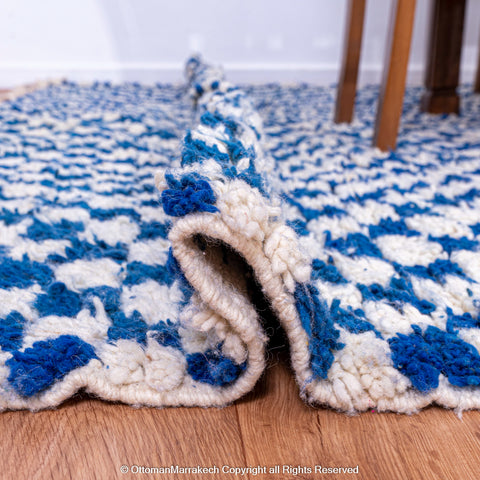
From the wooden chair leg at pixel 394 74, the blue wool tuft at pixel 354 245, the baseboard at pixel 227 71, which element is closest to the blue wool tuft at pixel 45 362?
the blue wool tuft at pixel 354 245

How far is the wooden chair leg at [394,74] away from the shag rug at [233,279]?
0.38 ft

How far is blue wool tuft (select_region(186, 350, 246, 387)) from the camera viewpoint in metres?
0.36

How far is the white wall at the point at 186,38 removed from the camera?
212 centimetres

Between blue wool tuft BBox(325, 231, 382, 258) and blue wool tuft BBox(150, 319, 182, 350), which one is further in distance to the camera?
blue wool tuft BBox(325, 231, 382, 258)

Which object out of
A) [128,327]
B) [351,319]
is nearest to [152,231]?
[128,327]

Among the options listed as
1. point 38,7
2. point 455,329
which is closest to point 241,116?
point 455,329

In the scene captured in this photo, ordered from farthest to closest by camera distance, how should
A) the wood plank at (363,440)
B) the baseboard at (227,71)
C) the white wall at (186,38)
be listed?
the baseboard at (227,71) → the white wall at (186,38) → the wood plank at (363,440)

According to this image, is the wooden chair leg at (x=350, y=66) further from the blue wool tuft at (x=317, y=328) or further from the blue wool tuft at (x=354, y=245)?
the blue wool tuft at (x=317, y=328)

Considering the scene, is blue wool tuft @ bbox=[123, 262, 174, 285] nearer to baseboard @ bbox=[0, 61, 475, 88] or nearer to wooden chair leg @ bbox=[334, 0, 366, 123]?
wooden chair leg @ bbox=[334, 0, 366, 123]

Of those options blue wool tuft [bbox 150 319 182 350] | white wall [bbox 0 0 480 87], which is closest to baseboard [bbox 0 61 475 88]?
white wall [bbox 0 0 480 87]

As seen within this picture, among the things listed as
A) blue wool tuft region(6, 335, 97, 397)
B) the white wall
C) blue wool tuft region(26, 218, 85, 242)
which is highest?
the white wall

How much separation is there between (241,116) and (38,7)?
207 cm

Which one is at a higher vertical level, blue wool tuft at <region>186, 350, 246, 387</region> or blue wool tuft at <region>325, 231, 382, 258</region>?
blue wool tuft at <region>325, 231, 382, 258</region>

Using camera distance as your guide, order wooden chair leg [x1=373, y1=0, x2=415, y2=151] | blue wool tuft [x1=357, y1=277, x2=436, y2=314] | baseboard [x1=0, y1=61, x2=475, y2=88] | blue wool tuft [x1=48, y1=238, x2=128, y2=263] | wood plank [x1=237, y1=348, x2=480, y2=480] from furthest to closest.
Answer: baseboard [x1=0, y1=61, x2=475, y2=88]
wooden chair leg [x1=373, y1=0, x2=415, y2=151]
blue wool tuft [x1=48, y1=238, x2=128, y2=263]
blue wool tuft [x1=357, y1=277, x2=436, y2=314]
wood plank [x1=237, y1=348, x2=480, y2=480]
